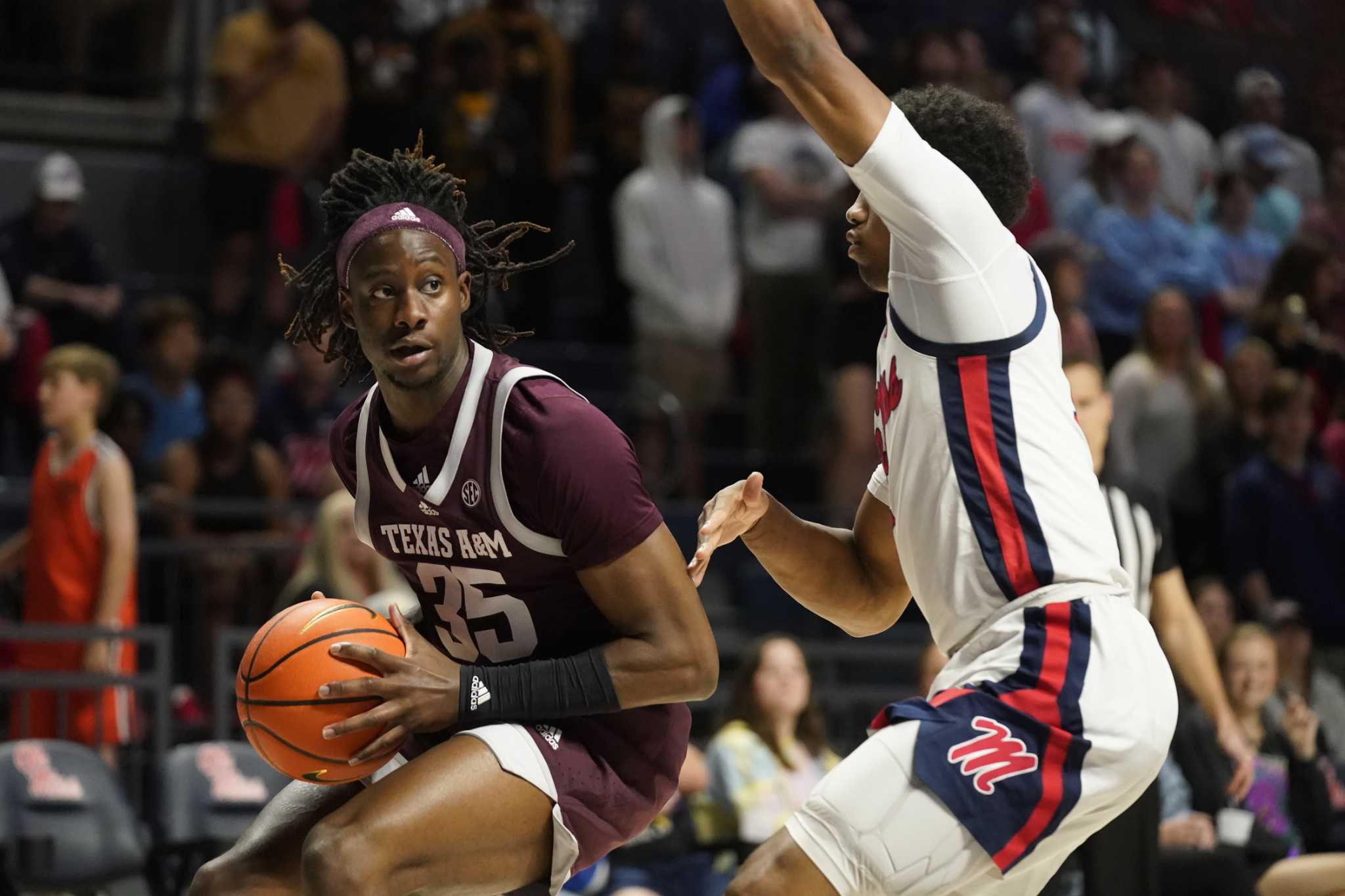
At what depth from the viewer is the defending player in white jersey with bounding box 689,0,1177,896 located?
10.8 feet

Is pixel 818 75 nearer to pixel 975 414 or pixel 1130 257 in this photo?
pixel 975 414

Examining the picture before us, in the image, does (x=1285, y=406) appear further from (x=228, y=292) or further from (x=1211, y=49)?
(x=228, y=292)

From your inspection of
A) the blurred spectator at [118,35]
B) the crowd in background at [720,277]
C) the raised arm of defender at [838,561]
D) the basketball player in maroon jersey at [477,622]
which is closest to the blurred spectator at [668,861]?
the crowd in background at [720,277]

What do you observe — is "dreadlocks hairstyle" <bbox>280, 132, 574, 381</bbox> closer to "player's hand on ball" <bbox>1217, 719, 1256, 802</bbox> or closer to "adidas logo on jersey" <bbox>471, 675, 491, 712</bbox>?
"adidas logo on jersey" <bbox>471, 675, 491, 712</bbox>

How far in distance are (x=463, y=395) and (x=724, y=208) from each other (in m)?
6.91

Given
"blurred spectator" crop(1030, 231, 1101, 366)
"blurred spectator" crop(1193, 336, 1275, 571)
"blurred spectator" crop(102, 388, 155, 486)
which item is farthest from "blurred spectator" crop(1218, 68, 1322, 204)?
"blurred spectator" crop(102, 388, 155, 486)

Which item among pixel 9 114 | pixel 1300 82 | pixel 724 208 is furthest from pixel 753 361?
pixel 9 114

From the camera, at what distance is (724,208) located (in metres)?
10.5

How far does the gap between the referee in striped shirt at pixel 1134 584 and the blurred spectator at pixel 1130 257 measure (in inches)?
168

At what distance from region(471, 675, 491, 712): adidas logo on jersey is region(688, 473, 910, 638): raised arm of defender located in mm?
657

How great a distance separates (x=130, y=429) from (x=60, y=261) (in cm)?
120

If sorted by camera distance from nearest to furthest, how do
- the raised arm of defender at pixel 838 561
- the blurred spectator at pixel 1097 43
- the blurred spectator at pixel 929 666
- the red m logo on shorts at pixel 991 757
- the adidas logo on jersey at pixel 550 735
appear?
the red m logo on shorts at pixel 991 757
the adidas logo on jersey at pixel 550 735
the raised arm of defender at pixel 838 561
the blurred spectator at pixel 929 666
the blurred spectator at pixel 1097 43

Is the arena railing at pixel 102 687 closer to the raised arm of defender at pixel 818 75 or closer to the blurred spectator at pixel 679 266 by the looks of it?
the blurred spectator at pixel 679 266

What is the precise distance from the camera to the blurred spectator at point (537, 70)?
11.0 m
